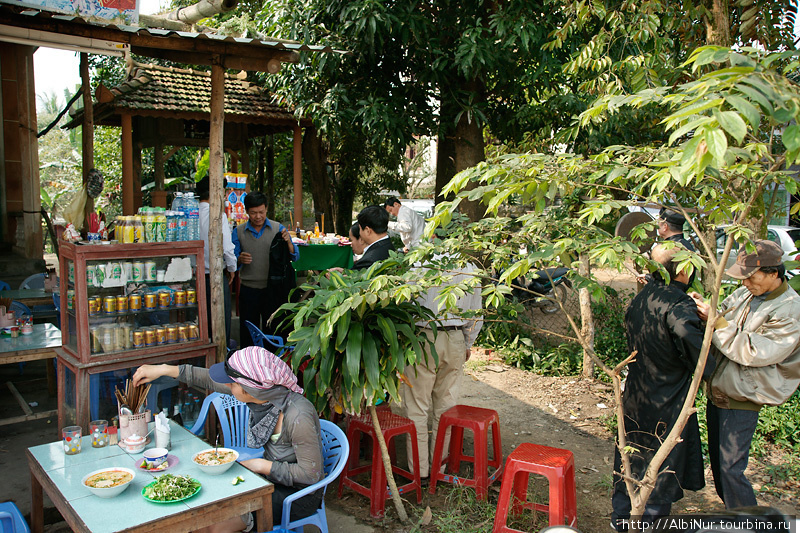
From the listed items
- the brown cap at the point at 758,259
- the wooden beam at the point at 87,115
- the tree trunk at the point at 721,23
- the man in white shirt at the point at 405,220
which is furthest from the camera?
the man in white shirt at the point at 405,220

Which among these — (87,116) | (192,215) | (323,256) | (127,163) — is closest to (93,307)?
(192,215)

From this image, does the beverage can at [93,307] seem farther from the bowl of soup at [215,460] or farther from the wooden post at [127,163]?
the wooden post at [127,163]

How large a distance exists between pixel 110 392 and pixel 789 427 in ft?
17.6

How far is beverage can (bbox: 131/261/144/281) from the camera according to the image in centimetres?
411

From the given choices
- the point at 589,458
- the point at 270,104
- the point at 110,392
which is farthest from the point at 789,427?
the point at 270,104

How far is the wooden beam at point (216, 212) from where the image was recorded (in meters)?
4.70

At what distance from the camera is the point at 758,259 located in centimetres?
321

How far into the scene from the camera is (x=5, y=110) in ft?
32.9

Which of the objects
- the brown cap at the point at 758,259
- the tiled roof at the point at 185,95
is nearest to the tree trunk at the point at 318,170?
the tiled roof at the point at 185,95

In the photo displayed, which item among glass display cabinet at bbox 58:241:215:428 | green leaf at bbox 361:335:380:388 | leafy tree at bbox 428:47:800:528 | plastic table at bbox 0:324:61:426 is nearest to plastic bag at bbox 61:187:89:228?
glass display cabinet at bbox 58:241:215:428

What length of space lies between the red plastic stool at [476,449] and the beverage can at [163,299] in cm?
217

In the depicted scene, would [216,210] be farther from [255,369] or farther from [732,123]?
[732,123]

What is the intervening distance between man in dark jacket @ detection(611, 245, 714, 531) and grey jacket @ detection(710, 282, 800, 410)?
0.47 ft

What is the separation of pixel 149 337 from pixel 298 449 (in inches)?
73.1
